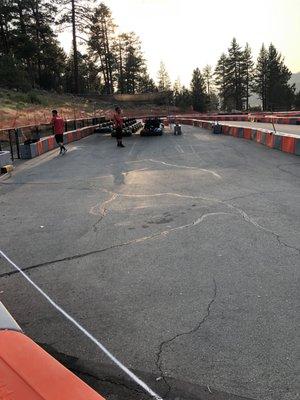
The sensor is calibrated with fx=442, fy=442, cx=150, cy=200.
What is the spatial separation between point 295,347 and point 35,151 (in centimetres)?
1721

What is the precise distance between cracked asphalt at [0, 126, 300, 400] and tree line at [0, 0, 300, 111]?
137ft

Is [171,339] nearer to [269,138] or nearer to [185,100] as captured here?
[269,138]

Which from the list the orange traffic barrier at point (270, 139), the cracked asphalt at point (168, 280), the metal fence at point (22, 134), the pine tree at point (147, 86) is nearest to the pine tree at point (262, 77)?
the pine tree at point (147, 86)

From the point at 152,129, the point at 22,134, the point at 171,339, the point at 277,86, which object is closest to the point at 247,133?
the point at 152,129

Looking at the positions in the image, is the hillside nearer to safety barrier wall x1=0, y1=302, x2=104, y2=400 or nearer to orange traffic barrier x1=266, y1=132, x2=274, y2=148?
orange traffic barrier x1=266, y1=132, x2=274, y2=148

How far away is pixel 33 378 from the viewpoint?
9.16 feet

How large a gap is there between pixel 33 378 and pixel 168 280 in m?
2.58

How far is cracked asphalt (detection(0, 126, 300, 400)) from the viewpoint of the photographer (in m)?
3.48

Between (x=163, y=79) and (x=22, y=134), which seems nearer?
(x=22, y=134)

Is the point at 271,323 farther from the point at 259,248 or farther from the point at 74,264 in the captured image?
the point at 74,264

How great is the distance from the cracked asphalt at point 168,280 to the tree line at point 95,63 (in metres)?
41.7

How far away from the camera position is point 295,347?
368 cm

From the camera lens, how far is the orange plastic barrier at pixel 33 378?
8.63ft

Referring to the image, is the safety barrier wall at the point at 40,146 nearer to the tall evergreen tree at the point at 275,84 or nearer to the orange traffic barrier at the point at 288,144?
the orange traffic barrier at the point at 288,144
